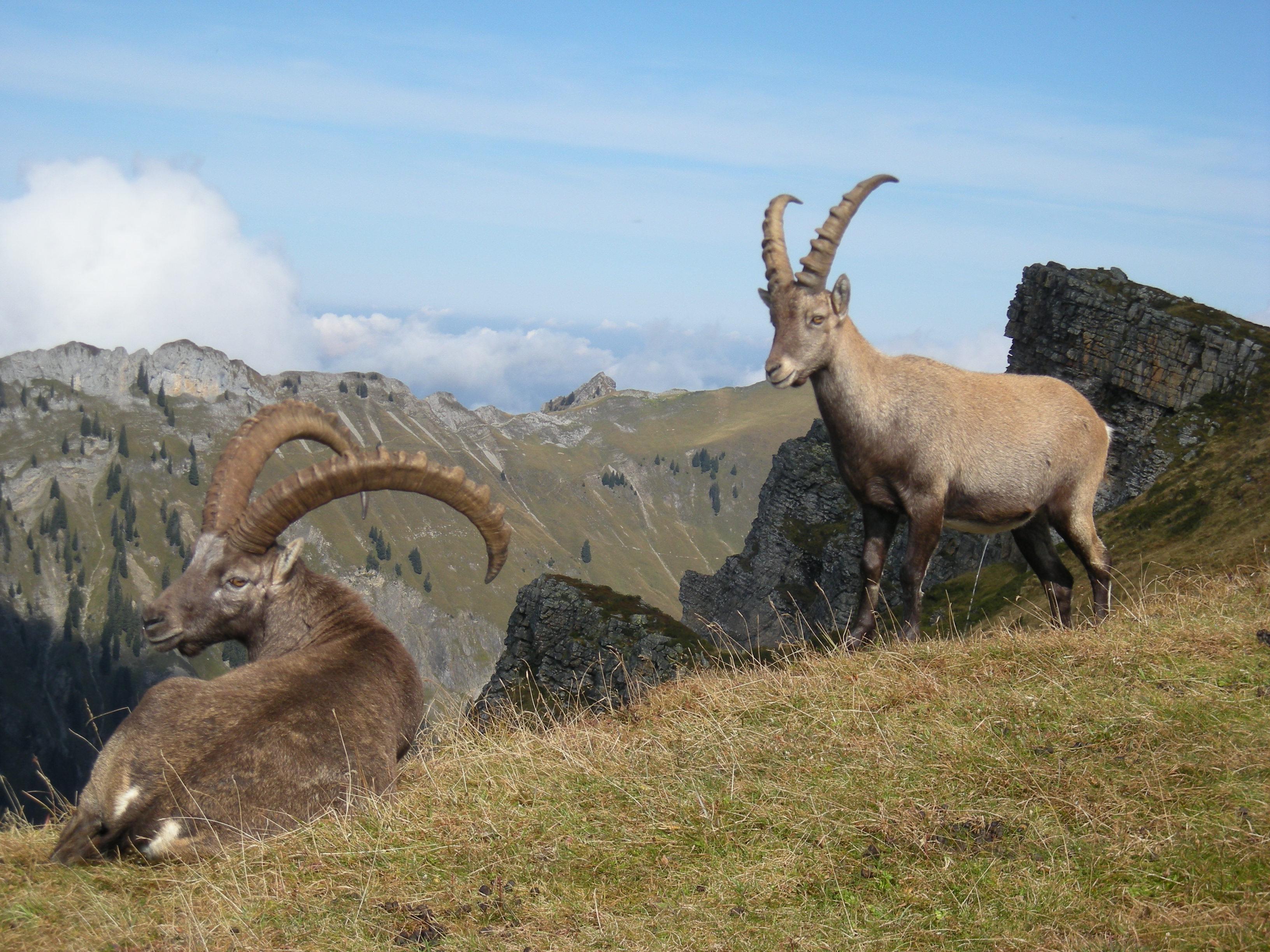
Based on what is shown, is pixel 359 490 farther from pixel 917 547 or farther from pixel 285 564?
pixel 917 547

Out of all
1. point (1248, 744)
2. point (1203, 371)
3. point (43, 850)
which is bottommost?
point (43, 850)

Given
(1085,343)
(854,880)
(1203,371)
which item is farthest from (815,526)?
(854,880)

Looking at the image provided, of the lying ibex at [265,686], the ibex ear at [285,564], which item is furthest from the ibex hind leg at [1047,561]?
the ibex ear at [285,564]

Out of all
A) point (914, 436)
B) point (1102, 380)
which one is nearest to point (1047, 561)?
point (914, 436)

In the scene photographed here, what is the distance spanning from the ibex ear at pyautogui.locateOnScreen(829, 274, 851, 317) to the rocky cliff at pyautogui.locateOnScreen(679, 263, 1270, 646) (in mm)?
29948

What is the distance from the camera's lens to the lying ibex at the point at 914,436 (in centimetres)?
1370

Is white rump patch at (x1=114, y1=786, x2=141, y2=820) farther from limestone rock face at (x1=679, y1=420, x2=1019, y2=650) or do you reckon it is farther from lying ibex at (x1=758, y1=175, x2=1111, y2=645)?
limestone rock face at (x1=679, y1=420, x2=1019, y2=650)

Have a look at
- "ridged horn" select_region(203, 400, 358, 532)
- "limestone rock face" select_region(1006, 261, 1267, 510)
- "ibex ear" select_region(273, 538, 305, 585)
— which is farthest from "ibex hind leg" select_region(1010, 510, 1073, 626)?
"limestone rock face" select_region(1006, 261, 1267, 510)

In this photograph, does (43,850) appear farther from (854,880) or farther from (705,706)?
(854,880)

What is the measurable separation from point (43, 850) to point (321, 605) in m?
3.91

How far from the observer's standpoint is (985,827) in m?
7.02

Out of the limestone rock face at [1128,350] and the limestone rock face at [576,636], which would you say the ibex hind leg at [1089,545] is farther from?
the limestone rock face at [1128,350]

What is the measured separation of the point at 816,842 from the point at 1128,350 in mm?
68187

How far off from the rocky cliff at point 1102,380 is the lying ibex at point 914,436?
2862 centimetres
